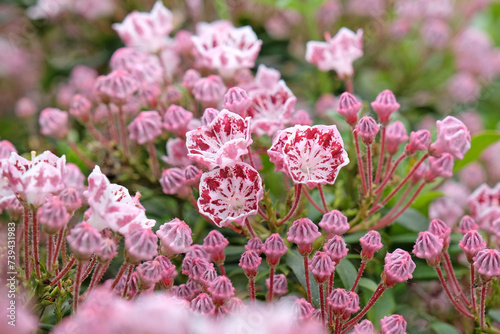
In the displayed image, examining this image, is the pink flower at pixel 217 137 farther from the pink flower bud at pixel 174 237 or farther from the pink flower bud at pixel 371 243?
the pink flower bud at pixel 371 243

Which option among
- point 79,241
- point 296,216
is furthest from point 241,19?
point 79,241

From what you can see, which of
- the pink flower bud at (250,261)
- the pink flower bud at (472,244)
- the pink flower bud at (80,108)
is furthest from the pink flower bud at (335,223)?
the pink flower bud at (80,108)

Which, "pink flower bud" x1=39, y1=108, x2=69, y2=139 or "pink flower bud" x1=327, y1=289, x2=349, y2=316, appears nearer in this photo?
"pink flower bud" x1=327, y1=289, x2=349, y2=316

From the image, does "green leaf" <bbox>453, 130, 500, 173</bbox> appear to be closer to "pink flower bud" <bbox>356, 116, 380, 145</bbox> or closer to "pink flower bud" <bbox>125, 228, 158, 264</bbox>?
"pink flower bud" <bbox>356, 116, 380, 145</bbox>

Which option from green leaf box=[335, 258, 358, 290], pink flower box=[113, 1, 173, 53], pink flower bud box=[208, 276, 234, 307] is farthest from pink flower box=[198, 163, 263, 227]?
pink flower box=[113, 1, 173, 53]

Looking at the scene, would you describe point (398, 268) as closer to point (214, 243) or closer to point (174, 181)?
point (214, 243)
